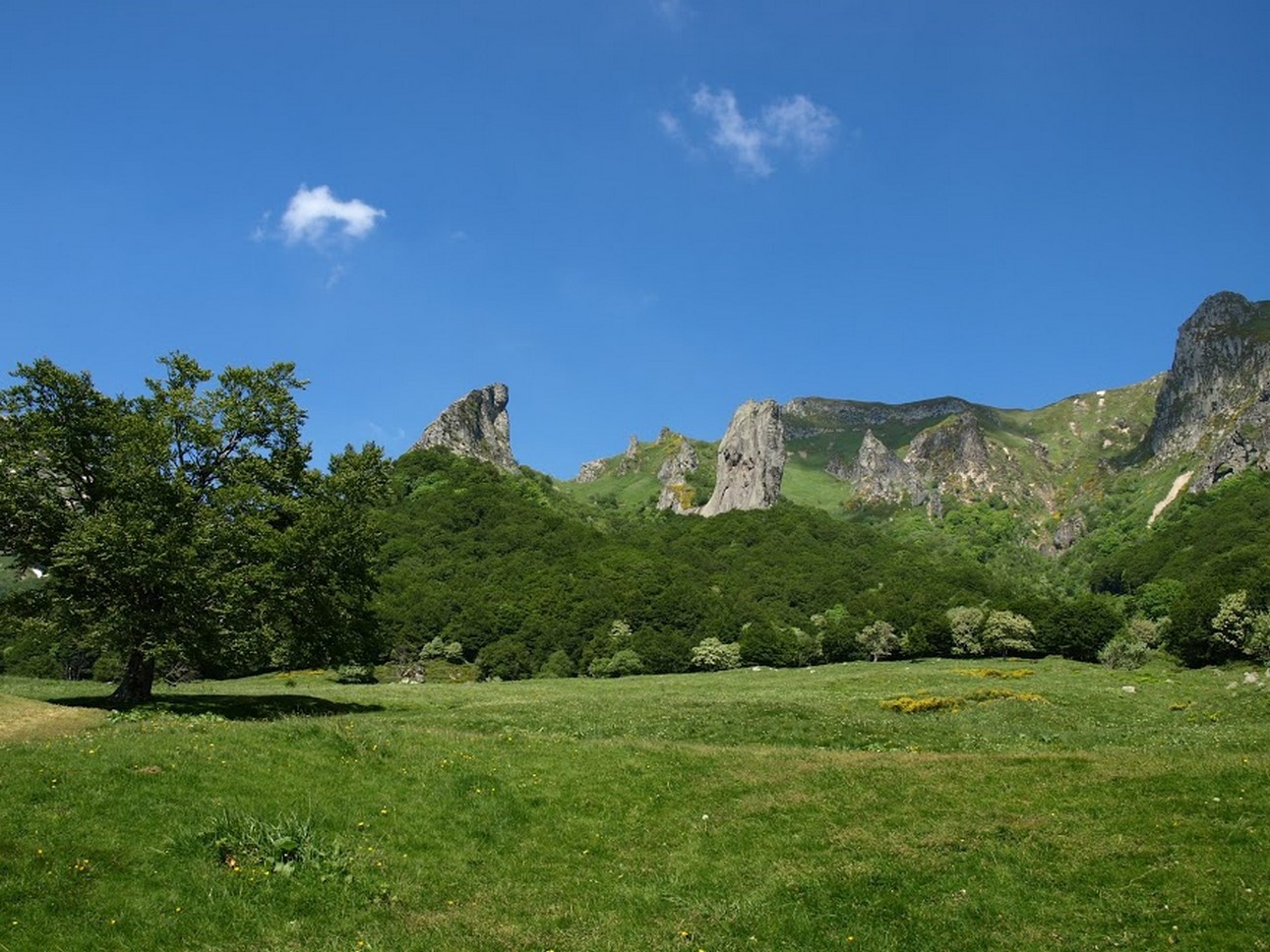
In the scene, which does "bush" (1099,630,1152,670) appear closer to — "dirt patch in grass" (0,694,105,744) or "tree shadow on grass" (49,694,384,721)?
"tree shadow on grass" (49,694,384,721)

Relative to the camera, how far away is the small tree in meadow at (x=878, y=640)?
11988 centimetres

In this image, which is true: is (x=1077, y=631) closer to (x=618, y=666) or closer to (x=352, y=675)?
(x=618, y=666)

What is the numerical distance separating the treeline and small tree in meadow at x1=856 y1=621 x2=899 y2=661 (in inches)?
39.3

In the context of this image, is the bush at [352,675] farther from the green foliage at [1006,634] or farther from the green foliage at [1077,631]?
the green foliage at [1077,631]

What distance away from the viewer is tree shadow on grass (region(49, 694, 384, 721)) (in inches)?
1371

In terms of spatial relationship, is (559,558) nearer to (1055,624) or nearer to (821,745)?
(1055,624)

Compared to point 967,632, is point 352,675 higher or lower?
lower

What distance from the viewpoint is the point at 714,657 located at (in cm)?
11512

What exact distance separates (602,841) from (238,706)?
2619 centimetres

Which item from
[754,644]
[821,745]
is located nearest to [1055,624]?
[754,644]

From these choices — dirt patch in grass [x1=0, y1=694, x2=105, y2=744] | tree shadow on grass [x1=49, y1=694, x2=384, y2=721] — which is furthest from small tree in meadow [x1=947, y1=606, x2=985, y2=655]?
dirt patch in grass [x1=0, y1=694, x2=105, y2=744]

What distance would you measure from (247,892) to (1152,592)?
16257 centimetres

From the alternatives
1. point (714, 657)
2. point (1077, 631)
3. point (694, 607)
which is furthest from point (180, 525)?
point (1077, 631)

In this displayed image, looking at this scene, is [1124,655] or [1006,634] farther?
[1006,634]
